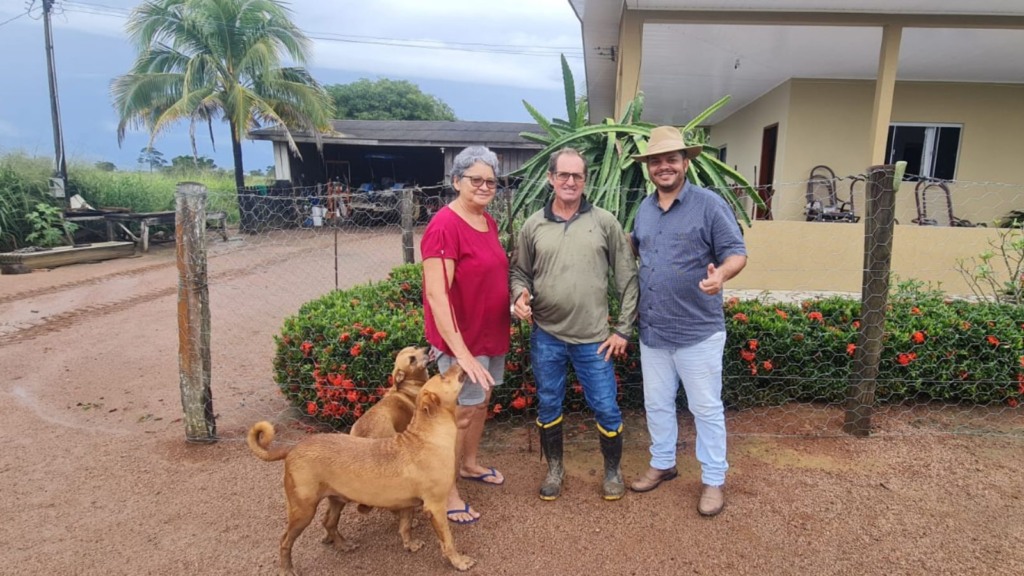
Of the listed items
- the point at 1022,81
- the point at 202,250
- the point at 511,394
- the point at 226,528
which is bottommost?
the point at 226,528

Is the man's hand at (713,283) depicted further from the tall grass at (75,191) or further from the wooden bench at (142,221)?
the wooden bench at (142,221)

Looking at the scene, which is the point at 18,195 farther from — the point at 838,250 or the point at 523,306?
the point at 838,250

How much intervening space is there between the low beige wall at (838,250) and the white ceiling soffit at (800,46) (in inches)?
84.6

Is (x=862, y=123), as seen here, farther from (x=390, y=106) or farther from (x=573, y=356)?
(x=390, y=106)

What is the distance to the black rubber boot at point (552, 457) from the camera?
9.42ft

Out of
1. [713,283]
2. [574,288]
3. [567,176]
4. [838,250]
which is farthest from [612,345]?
[838,250]

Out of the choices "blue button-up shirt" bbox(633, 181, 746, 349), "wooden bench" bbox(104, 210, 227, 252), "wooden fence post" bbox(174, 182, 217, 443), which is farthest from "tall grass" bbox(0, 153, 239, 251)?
"blue button-up shirt" bbox(633, 181, 746, 349)

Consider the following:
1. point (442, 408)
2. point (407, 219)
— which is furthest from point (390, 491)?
point (407, 219)

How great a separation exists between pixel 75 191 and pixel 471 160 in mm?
16175

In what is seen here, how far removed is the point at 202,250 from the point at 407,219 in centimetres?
306

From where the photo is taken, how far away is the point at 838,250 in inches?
271

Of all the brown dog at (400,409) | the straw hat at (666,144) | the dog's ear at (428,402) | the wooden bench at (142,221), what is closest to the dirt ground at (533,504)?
the brown dog at (400,409)

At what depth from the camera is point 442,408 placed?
233 centimetres

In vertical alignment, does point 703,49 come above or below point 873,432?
above
